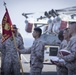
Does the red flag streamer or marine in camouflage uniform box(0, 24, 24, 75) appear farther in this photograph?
marine in camouflage uniform box(0, 24, 24, 75)

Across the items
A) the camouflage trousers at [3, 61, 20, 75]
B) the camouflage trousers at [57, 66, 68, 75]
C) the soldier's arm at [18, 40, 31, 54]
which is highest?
the soldier's arm at [18, 40, 31, 54]

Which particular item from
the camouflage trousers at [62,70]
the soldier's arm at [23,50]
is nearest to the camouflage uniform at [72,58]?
the camouflage trousers at [62,70]

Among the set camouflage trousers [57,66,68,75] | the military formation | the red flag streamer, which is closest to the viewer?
the military formation

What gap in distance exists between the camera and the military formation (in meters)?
4.81

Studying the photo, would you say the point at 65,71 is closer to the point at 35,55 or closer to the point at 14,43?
the point at 35,55

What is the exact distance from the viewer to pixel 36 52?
21.2 feet

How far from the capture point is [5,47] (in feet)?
24.6

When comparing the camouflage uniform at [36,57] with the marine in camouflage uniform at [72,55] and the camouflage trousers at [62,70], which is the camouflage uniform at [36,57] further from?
the marine in camouflage uniform at [72,55]

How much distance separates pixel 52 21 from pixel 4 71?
278 inches

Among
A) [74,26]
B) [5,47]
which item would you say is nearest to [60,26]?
[5,47]

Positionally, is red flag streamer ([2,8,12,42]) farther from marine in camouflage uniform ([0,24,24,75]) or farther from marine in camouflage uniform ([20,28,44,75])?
marine in camouflage uniform ([20,28,44,75])

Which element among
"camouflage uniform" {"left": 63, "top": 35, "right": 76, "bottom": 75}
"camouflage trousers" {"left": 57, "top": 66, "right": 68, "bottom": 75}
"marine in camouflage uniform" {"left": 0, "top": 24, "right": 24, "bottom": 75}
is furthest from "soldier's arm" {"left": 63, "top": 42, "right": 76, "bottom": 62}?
"marine in camouflage uniform" {"left": 0, "top": 24, "right": 24, "bottom": 75}

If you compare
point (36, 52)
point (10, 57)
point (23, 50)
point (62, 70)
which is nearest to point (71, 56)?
point (62, 70)

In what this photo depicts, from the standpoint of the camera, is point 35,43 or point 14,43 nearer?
point 35,43
